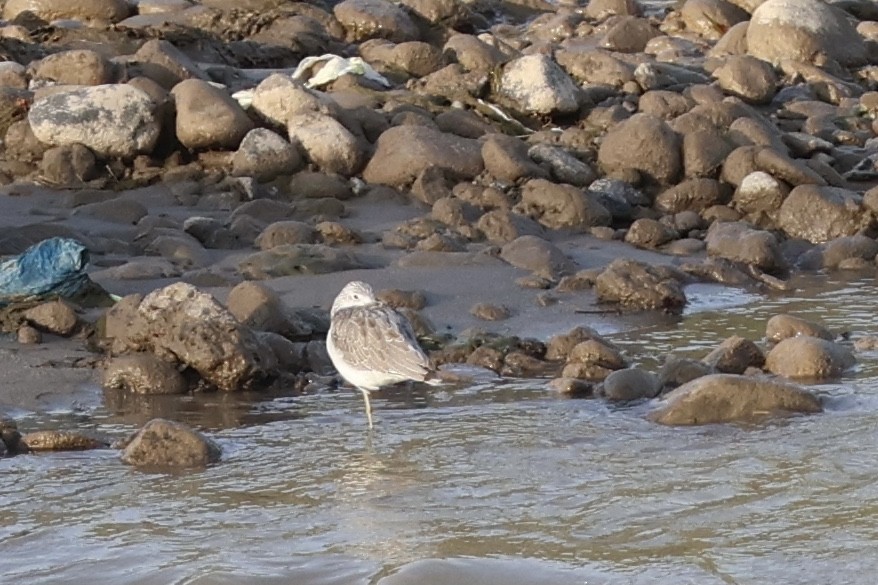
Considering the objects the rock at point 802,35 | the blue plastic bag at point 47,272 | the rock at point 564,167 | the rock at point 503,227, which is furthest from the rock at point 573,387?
the rock at point 802,35

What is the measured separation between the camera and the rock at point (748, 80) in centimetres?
1600

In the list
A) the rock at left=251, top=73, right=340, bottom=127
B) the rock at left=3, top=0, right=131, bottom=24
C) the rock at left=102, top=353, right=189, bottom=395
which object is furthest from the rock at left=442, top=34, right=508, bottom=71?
the rock at left=102, top=353, right=189, bottom=395

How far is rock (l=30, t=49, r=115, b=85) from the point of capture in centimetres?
1344

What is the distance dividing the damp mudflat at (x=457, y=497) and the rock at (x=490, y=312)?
157cm

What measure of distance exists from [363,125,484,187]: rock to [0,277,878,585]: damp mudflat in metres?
4.85

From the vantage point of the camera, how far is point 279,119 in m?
13.0

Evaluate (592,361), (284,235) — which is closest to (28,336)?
(284,235)

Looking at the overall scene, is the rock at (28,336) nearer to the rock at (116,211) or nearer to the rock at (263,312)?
the rock at (263,312)

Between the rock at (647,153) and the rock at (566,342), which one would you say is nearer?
the rock at (566,342)

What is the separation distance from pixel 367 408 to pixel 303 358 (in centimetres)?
143

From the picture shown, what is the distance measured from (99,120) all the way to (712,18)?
1041 cm

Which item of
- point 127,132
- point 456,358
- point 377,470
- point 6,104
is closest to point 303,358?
point 456,358

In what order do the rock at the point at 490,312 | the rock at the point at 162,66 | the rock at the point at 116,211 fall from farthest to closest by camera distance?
1. the rock at the point at 162,66
2. the rock at the point at 116,211
3. the rock at the point at 490,312

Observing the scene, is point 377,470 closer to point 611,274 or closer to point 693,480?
point 693,480
